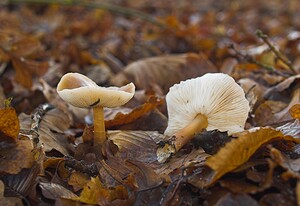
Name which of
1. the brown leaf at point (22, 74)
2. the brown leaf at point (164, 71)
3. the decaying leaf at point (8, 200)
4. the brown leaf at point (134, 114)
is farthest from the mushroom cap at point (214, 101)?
→ the brown leaf at point (22, 74)

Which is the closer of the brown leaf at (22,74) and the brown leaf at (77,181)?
the brown leaf at (77,181)

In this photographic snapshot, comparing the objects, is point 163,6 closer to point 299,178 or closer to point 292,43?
point 292,43

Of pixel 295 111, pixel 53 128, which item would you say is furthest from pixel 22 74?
pixel 295 111

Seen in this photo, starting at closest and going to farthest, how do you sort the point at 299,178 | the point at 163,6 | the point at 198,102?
the point at 299,178, the point at 198,102, the point at 163,6

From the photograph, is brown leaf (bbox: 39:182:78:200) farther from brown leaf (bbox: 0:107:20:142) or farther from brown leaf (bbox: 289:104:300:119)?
brown leaf (bbox: 289:104:300:119)

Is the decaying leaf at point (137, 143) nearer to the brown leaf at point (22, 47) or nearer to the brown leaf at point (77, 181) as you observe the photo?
the brown leaf at point (77, 181)

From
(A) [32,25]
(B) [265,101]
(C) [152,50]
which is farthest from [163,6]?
(B) [265,101]
